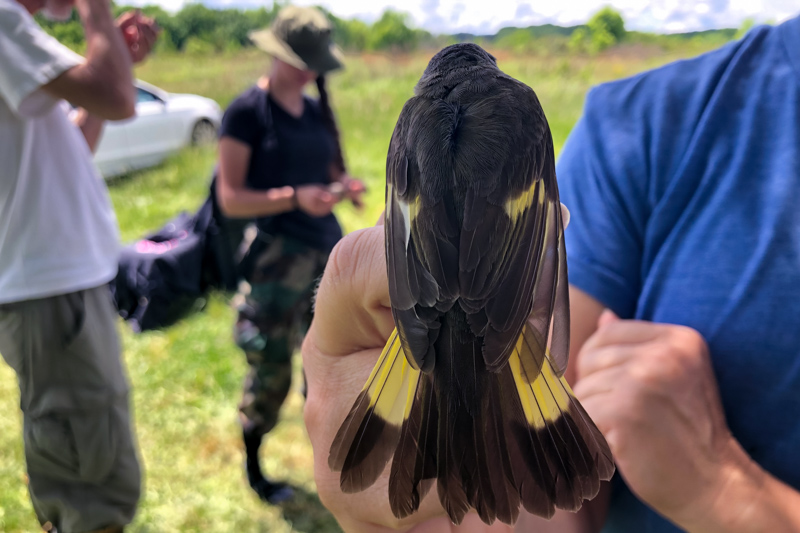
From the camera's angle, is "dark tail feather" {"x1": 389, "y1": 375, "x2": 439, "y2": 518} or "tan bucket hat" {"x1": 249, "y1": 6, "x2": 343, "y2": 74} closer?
"dark tail feather" {"x1": 389, "y1": 375, "x2": 439, "y2": 518}

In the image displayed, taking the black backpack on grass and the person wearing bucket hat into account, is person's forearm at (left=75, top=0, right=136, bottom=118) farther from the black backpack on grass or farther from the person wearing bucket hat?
the black backpack on grass

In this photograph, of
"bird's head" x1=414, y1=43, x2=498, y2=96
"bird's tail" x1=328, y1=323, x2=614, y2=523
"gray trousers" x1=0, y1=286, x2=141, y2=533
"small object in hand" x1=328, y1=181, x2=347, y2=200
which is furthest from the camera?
"small object in hand" x1=328, y1=181, x2=347, y2=200

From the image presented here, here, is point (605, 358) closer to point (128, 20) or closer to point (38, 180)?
point (38, 180)

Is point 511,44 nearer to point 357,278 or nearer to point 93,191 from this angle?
point 357,278

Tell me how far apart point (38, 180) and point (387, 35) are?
134cm

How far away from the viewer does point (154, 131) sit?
688 cm

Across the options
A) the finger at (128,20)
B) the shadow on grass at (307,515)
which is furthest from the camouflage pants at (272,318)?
the finger at (128,20)

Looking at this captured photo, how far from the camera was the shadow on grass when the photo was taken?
9.20 feet

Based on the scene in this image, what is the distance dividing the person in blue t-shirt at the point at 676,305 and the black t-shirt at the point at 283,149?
1.68 metres

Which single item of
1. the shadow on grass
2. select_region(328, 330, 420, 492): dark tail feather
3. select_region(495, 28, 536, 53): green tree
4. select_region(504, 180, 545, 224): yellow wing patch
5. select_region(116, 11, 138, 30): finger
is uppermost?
select_region(495, 28, 536, 53): green tree

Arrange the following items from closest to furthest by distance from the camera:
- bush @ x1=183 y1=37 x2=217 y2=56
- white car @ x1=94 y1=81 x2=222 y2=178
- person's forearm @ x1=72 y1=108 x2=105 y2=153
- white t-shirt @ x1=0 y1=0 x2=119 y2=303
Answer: white t-shirt @ x1=0 y1=0 x2=119 y2=303 → person's forearm @ x1=72 y1=108 x2=105 y2=153 → bush @ x1=183 y1=37 x2=217 y2=56 → white car @ x1=94 y1=81 x2=222 y2=178

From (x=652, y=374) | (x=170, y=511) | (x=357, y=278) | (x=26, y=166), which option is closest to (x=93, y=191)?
(x=26, y=166)

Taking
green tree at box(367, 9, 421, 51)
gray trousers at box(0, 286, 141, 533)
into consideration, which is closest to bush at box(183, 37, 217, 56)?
gray trousers at box(0, 286, 141, 533)

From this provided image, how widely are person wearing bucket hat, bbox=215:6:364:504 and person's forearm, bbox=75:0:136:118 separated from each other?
64cm
